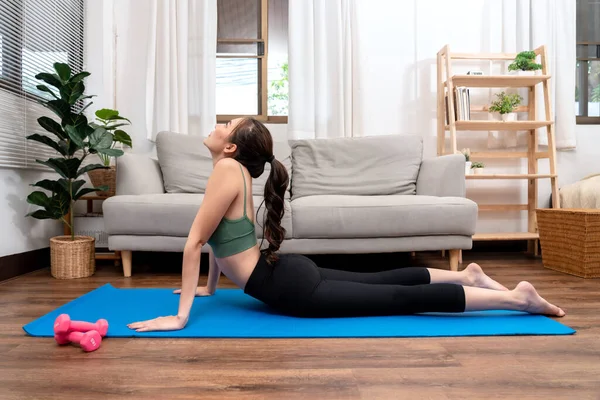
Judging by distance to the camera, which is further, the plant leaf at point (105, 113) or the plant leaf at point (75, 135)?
the plant leaf at point (105, 113)

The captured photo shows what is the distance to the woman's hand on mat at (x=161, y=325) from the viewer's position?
154 cm

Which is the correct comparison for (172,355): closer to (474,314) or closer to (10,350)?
(10,350)

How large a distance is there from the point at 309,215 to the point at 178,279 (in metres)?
0.80

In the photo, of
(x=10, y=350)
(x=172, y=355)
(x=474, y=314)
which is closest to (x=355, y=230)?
(x=474, y=314)

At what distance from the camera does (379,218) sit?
2668 mm

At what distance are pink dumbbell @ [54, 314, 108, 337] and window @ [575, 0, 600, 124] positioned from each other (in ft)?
12.8

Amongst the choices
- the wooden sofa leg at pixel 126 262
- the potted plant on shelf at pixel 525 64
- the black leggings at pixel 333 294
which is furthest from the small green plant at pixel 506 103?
the wooden sofa leg at pixel 126 262

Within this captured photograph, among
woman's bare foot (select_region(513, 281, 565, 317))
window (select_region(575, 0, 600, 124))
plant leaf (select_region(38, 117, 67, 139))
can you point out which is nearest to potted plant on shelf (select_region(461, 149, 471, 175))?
window (select_region(575, 0, 600, 124))

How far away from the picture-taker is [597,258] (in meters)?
2.63

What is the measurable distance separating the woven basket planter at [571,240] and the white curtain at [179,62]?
2397mm

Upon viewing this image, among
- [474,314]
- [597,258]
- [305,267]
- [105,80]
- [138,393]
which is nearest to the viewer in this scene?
[138,393]

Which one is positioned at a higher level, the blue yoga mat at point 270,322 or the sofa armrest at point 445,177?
the sofa armrest at point 445,177

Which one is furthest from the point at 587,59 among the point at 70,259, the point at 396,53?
the point at 70,259

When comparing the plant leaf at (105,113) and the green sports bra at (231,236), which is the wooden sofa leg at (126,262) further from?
the green sports bra at (231,236)
